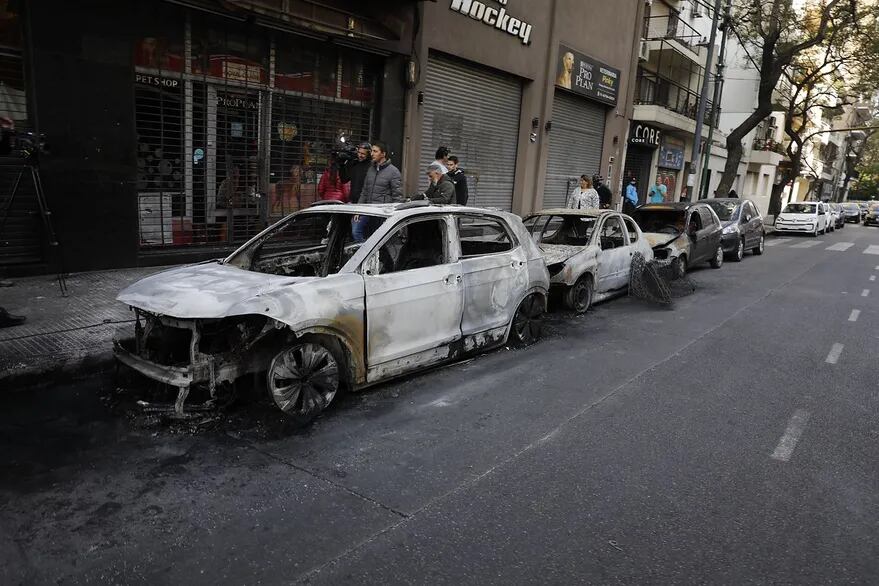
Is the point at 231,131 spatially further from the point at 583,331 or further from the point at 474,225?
the point at 583,331

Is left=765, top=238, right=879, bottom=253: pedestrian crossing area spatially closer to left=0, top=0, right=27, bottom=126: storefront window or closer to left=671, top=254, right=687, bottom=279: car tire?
left=671, top=254, right=687, bottom=279: car tire

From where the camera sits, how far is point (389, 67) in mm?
11969

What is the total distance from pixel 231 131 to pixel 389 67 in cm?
357

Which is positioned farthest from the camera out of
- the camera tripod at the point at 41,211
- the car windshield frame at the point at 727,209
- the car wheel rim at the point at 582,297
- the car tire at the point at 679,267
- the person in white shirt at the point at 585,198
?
the car windshield frame at the point at 727,209

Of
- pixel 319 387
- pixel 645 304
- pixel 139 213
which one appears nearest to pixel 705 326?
pixel 645 304

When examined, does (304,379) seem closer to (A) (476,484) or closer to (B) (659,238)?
(A) (476,484)

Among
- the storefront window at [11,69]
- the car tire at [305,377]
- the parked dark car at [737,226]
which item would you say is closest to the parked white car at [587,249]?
the car tire at [305,377]

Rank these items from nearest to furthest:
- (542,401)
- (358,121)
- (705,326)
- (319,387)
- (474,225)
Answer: (319,387), (542,401), (474,225), (705,326), (358,121)

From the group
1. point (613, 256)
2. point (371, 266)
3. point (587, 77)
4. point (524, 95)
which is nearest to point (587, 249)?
point (613, 256)

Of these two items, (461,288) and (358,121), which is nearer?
(461,288)

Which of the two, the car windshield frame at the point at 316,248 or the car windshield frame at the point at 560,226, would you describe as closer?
the car windshield frame at the point at 316,248

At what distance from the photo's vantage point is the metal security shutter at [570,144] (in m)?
17.8

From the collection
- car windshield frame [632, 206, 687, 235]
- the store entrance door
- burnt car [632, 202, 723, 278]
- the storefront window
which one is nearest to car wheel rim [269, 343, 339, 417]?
the storefront window

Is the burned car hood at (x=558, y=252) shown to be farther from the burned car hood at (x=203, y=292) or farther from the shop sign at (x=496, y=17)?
the shop sign at (x=496, y=17)
